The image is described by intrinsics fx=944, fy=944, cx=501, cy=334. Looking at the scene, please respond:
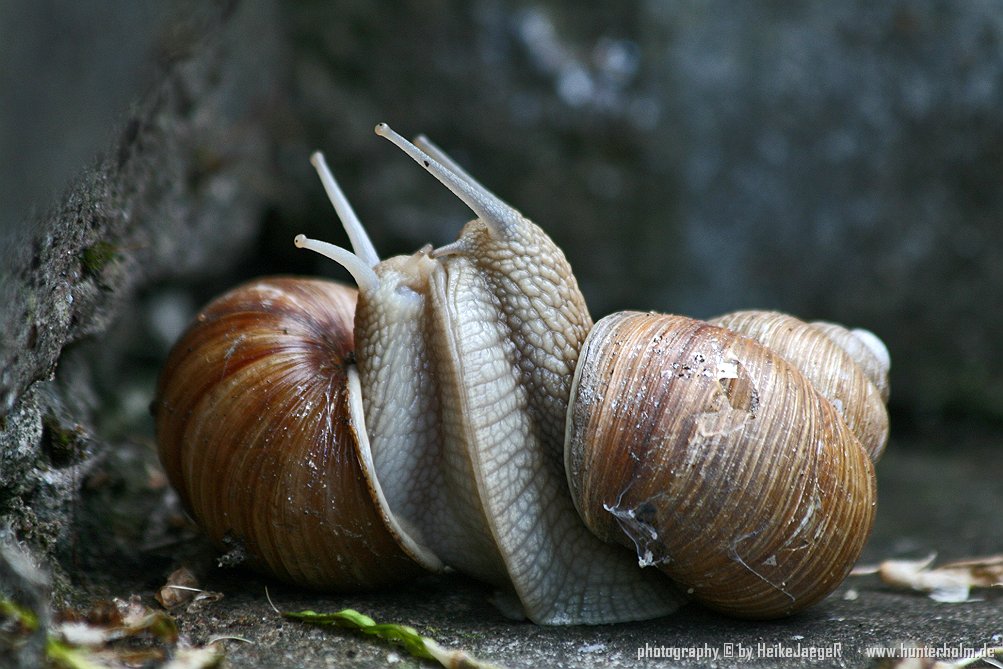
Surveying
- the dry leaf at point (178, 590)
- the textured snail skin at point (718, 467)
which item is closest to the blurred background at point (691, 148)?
the dry leaf at point (178, 590)

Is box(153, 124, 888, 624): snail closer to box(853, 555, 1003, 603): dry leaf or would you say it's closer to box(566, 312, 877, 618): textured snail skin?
box(566, 312, 877, 618): textured snail skin

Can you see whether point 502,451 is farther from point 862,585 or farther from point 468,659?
point 862,585

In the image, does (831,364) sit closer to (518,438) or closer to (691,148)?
(518,438)

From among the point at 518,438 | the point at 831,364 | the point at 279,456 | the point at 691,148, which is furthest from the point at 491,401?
the point at 691,148

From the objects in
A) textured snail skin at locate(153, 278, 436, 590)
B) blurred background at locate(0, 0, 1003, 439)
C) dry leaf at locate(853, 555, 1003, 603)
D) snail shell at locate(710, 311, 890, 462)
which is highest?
blurred background at locate(0, 0, 1003, 439)

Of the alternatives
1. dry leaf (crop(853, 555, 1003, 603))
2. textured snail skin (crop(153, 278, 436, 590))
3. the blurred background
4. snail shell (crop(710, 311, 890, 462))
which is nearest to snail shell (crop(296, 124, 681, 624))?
textured snail skin (crop(153, 278, 436, 590))
